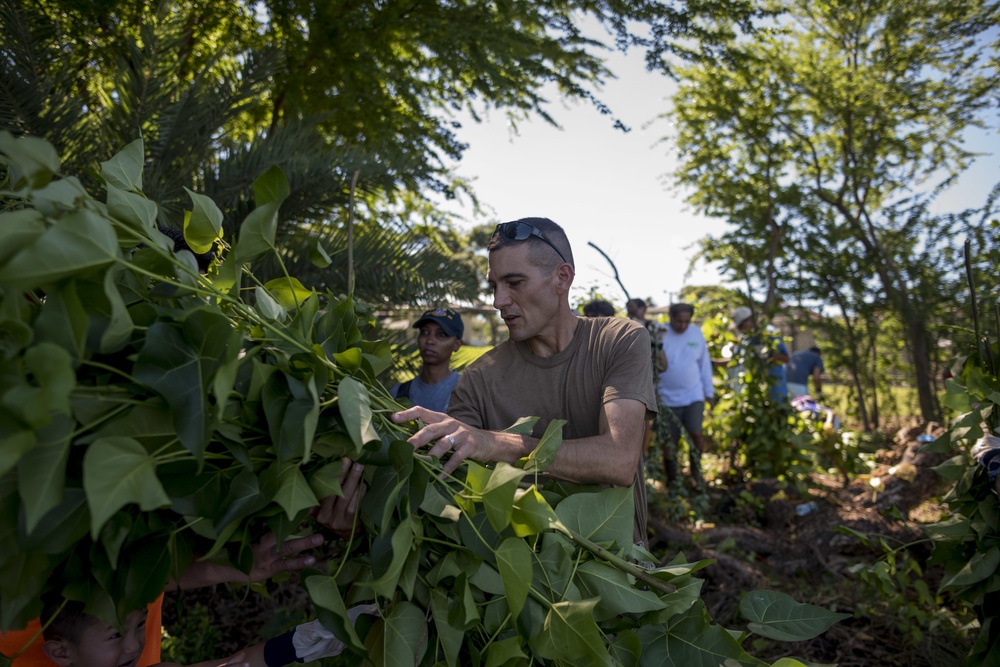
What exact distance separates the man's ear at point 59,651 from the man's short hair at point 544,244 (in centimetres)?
156

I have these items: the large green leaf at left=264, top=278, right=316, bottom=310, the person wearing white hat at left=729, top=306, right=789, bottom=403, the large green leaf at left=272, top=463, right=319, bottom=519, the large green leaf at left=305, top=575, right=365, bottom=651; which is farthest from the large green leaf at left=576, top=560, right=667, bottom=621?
the person wearing white hat at left=729, top=306, right=789, bottom=403

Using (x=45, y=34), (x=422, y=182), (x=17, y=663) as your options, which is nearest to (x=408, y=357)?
(x=422, y=182)

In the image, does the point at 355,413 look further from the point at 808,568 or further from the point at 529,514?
the point at 808,568

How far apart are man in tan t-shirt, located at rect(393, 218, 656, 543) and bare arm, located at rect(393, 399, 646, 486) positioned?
0.01m

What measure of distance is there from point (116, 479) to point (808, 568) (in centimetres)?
442

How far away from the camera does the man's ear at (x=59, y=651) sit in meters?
1.63

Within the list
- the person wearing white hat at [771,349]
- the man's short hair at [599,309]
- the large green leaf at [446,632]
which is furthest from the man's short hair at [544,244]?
the person wearing white hat at [771,349]

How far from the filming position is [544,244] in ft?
7.45

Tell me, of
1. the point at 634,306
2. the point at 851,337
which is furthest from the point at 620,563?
the point at 851,337

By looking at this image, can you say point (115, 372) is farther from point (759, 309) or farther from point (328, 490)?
point (759, 309)

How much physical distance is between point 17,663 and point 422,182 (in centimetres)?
471

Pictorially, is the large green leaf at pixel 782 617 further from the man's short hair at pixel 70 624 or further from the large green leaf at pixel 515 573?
the man's short hair at pixel 70 624

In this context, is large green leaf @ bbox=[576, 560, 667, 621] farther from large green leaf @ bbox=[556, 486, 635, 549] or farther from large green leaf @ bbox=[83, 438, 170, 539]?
large green leaf @ bbox=[83, 438, 170, 539]

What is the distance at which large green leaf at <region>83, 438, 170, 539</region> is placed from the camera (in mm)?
890
